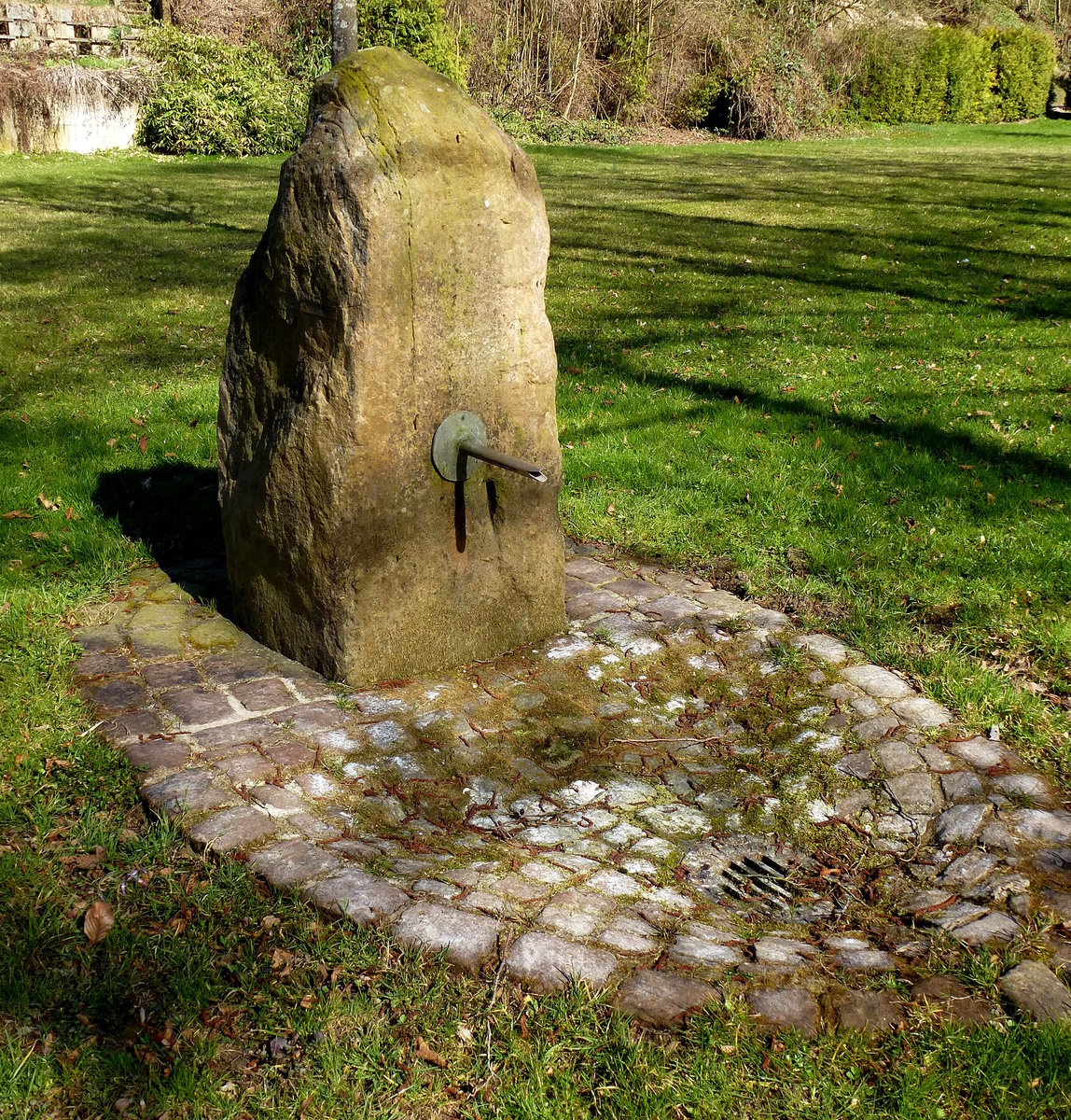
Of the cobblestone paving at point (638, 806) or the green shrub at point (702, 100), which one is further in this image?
the green shrub at point (702, 100)

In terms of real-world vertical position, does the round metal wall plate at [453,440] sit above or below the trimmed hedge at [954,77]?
below

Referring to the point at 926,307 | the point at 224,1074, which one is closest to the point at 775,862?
the point at 224,1074

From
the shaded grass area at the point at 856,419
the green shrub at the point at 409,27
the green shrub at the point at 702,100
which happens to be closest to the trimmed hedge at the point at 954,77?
the green shrub at the point at 702,100

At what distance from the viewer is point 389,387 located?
12.9 ft

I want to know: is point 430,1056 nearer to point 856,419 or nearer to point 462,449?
point 462,449

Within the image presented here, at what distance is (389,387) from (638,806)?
5.81 feet

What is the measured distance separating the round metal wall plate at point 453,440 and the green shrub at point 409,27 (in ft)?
62.4

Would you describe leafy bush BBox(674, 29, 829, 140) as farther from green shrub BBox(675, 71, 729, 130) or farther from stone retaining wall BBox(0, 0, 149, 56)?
stone retaining wall BBox(0, 0, 149, 56)

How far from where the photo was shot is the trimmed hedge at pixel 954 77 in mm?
31312

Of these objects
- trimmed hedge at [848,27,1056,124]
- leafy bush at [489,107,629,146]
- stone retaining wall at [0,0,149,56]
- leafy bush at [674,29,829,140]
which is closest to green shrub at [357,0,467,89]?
leafy bush at [489,107,629,146]

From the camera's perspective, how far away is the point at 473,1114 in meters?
2.40

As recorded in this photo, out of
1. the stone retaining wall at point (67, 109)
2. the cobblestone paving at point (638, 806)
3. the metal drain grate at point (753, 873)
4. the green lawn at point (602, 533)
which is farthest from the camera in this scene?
the stone retaining wall at point (67, 109)

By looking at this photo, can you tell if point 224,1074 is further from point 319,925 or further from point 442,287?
point 442,287

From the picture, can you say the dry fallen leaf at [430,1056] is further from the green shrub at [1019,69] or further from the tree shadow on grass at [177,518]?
the green shrub at [1019,69]
